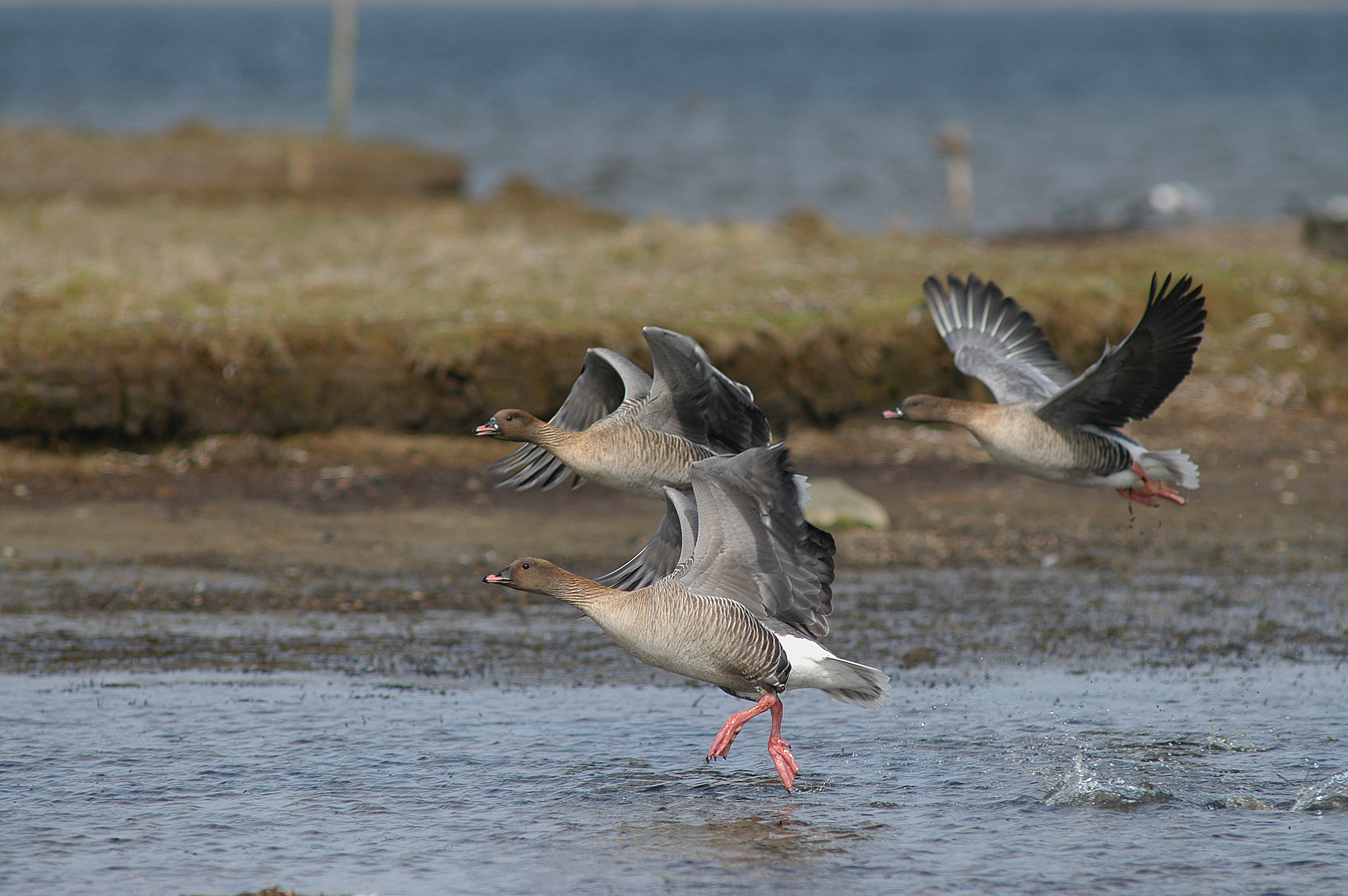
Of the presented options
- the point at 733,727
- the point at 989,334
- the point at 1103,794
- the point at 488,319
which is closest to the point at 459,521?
the point at 488,319

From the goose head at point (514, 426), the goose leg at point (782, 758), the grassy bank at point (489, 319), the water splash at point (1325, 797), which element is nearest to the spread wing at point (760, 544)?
the goose leg at point (782, 758)

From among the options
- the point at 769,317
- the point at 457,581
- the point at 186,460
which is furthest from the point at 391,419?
the point at 769,317

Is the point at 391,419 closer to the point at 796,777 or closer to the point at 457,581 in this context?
the point at 457,581

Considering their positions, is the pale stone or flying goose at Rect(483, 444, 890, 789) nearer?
flying goose at Rect(483, 444, 890, 789)

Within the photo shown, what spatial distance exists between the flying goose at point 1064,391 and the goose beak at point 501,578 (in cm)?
256

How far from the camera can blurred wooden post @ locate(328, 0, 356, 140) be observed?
2738 cm

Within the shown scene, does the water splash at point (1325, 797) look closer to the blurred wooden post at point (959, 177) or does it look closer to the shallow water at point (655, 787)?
the shallow water at point (655, 787)

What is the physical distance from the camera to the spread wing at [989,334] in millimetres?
9266

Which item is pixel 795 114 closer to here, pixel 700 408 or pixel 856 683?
pixel 700 408

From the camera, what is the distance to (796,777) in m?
7.11

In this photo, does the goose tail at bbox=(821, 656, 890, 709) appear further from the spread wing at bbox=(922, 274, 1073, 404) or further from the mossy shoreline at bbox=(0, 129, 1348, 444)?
the mossy shoreline at bbox=(0, 129, 1348, 444)

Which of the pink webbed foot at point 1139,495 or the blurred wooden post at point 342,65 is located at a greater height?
the blurred wooden post at point 342,65

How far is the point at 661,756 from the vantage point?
7.34m

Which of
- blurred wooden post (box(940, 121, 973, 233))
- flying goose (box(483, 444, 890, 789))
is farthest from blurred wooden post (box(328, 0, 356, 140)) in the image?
flying goose (box(483, 444, 890, 789))
